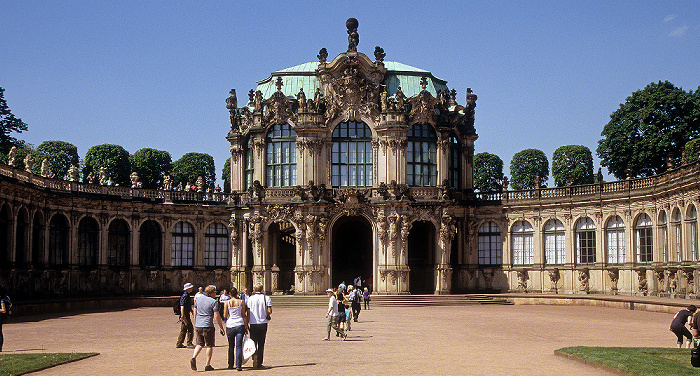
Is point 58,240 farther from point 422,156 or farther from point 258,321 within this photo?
point 258,321

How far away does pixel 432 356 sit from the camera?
2606cm

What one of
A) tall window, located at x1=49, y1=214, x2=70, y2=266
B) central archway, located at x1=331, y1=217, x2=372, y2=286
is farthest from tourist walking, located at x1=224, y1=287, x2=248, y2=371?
central archway, located at x1=331, y1=217, x2=372, y2=286

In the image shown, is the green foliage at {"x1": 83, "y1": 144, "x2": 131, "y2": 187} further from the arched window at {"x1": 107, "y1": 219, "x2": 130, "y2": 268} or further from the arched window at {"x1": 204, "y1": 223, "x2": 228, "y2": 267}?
the arched window at {"x1": 107, "y1": 219, "x2": 130, "y2": 268}

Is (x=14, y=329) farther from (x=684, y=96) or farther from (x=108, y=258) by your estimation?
(x=684, y=96)

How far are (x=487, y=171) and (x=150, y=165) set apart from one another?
39699 mm

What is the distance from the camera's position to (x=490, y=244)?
66.9 m

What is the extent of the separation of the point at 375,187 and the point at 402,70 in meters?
10.4

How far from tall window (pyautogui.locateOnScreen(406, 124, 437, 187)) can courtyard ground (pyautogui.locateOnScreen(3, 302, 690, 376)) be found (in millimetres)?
18003

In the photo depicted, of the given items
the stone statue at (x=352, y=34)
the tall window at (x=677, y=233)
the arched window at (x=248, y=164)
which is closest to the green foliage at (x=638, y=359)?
the tall window at (x=677, y=233)

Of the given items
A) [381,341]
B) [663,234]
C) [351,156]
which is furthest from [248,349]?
[351,156]

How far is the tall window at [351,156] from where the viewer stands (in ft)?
215

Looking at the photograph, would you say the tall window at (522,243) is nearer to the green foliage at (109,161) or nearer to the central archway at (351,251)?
the central archway at (351,251)

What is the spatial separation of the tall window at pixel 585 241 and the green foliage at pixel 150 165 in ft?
162

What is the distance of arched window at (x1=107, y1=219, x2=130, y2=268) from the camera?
6400 cm
